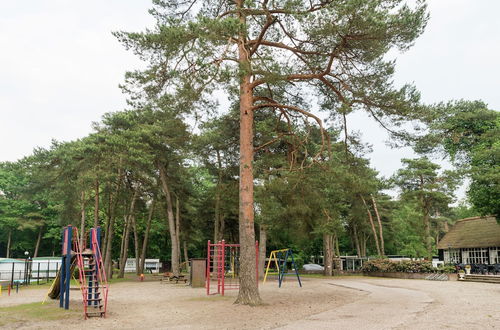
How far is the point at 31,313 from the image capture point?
1167 centimetres

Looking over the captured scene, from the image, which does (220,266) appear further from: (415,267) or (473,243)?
(473,243)

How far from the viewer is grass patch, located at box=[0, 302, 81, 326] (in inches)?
416

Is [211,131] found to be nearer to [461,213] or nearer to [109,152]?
[109,152]

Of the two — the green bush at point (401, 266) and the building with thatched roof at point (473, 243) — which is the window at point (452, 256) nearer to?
the building with thatched roof at point (473, 243)

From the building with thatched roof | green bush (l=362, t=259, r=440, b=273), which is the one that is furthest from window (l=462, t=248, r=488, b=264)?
green bush (l=362, t=259, r=440, b=273)

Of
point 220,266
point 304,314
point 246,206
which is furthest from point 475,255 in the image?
point 304,314

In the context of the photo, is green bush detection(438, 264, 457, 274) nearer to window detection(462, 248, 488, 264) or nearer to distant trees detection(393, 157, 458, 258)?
distant trees detection(393, 157, 458, 258)

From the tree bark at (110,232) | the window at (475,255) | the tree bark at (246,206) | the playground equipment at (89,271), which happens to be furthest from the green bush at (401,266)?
the playground equipment at (89,271)

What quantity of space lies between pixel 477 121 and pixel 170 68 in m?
31.7

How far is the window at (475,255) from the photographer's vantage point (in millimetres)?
35344

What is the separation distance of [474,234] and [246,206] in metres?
31.5

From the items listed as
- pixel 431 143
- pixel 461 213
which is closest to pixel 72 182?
pixel 431 143

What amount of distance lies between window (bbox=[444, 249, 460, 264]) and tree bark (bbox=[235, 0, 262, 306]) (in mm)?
31661

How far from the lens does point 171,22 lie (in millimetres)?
13016
